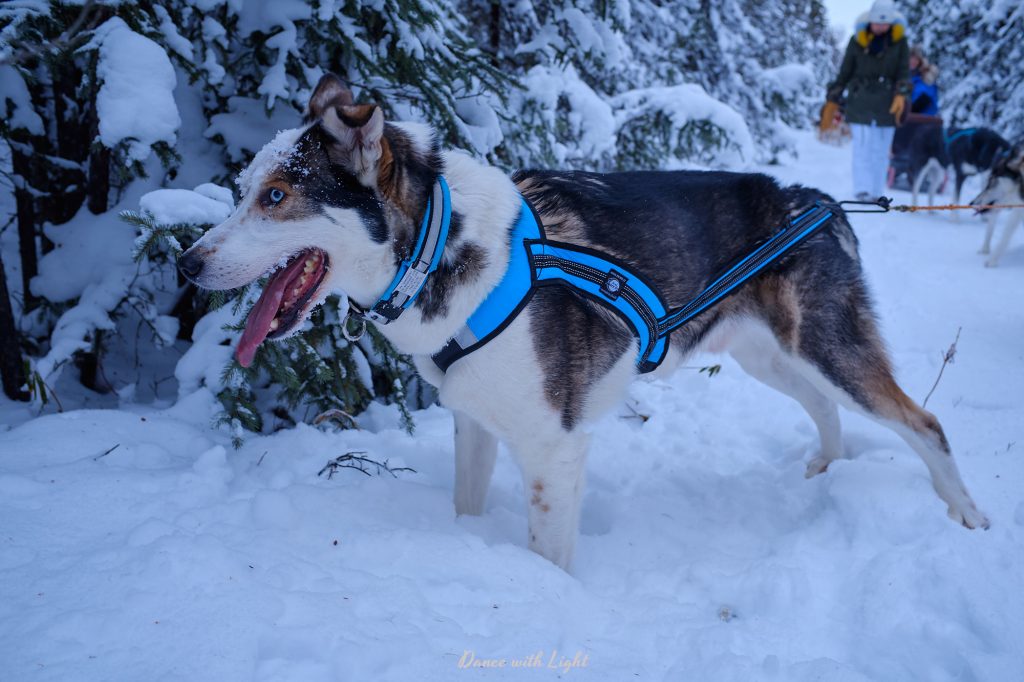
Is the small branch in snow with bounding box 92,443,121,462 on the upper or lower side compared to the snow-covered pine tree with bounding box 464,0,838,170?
lower

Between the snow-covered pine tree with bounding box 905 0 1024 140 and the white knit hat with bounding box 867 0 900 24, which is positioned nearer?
the white knit hat with bounding box 867 0 900 24

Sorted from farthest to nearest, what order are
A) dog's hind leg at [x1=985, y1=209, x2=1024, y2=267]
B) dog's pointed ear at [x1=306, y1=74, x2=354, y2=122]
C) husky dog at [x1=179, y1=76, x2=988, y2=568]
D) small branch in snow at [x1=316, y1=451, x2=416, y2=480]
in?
dog's hind leg at [x1=985, y1=209, x2=1024, y2=267] < small branch in snow at [x1=316, y1=451, x2=416, y2=480] < dog's pointed ear at [x1=306, y1=74, x2=354, y2=122] < husky dog at [x1=179, y1=76, x2=988, y2=568]

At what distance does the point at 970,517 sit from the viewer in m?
2.56

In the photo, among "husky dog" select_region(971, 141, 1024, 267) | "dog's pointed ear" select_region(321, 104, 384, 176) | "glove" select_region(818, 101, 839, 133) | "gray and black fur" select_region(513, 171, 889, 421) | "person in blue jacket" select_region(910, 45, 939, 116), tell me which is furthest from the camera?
"person in blue jacket" select_region(910, 45, 939, 116)

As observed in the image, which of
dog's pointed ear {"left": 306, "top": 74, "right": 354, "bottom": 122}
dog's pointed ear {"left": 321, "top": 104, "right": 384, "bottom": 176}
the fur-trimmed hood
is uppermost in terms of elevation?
the fur-trimmed hood

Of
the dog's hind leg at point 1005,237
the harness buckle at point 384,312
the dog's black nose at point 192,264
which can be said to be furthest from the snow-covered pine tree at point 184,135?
the dog's hind leg at point 1005,237

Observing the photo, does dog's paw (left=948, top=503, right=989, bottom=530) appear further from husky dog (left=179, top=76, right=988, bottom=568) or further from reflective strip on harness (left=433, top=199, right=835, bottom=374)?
reflective strip on harness (left=433, top=199, right=835, bottom=374)

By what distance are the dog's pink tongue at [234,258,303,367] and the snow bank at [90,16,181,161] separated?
1091mm

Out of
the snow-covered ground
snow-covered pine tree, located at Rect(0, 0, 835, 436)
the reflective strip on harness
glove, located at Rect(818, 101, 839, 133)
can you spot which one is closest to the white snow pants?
glove, located at Rect(818, 101, 839, 133)

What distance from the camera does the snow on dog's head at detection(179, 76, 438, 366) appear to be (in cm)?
199

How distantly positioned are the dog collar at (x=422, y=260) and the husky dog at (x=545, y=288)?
34mm

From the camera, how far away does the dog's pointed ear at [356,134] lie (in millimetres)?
1905

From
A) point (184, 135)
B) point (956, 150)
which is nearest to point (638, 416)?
point (184, 135)

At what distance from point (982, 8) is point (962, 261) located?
12879mm
